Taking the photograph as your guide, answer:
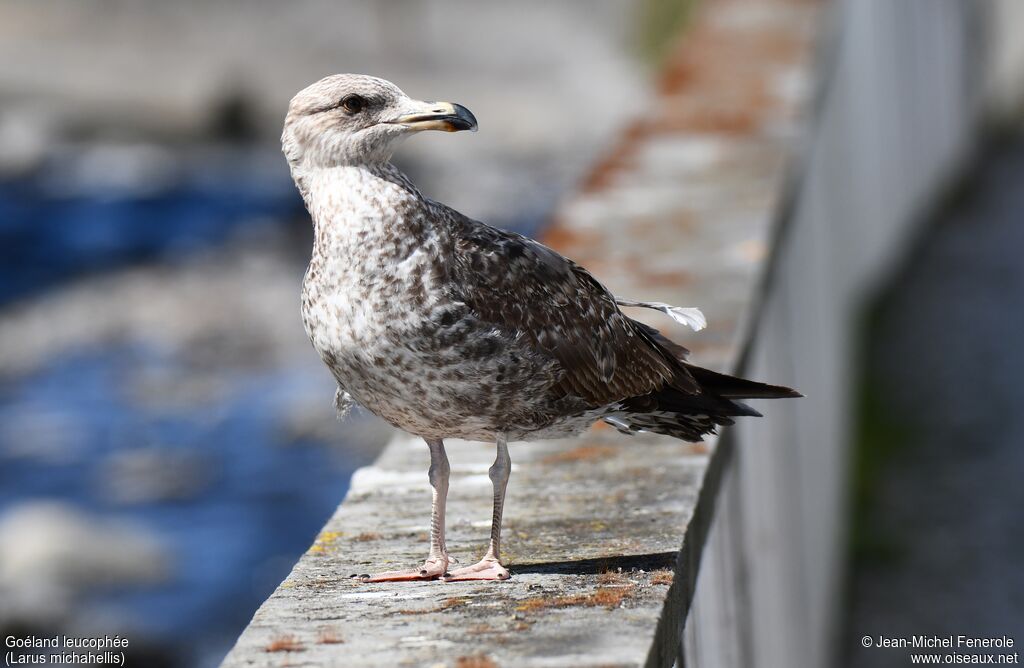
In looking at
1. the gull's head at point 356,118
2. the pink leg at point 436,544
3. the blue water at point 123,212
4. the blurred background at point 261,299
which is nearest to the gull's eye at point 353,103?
the gull's head at point 356,118

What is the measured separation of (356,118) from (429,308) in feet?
1.31

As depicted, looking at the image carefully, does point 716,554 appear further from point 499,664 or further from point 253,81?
point 253,81

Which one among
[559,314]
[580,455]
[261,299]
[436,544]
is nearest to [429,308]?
[559,314]

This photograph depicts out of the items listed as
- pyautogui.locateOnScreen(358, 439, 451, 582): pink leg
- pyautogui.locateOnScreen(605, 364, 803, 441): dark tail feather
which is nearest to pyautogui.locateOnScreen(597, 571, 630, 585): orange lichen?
pyautogui.locateOnScreen(358, 439, 451, 582): pink leg

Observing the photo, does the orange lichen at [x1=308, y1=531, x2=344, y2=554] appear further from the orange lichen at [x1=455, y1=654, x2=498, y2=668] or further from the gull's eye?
the gull's eye

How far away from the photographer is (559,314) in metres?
3.05

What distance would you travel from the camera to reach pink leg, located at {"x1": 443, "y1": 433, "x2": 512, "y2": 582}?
9.56 ft

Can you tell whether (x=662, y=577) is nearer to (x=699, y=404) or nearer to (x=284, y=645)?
(x=699, y=404)

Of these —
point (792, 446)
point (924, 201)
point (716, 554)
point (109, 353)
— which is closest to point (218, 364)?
point (109, 353)

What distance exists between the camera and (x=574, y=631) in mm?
2617

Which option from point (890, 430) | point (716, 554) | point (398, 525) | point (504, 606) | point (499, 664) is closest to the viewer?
point (499, 664)

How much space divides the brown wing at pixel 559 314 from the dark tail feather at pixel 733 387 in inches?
1.9

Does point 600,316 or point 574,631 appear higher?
point 600,316

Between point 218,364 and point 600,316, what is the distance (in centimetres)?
996
